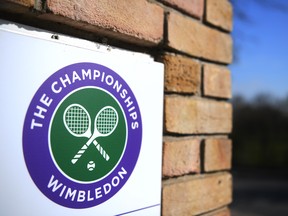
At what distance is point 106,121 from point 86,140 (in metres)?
0.07

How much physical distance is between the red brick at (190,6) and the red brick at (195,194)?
55 centimetres

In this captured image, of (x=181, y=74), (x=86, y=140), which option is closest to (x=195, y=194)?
(x=181, y=74)

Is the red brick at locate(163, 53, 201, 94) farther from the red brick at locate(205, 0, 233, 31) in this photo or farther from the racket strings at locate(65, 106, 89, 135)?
the racket strings at locate(65, 106, 89, 135)

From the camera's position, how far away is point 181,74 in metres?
1.23

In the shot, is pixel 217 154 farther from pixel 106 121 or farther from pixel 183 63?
pixel 106 121

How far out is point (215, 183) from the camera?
1385 mm

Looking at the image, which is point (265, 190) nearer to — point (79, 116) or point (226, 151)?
point (226, 151)

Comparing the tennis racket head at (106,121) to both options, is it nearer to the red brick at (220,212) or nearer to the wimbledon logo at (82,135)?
the wimbledon logo at (82,135)

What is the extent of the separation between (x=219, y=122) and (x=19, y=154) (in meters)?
0.85

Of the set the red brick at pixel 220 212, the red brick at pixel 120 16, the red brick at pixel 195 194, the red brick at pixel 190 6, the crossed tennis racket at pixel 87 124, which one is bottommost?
the red brick at pixel 220 212

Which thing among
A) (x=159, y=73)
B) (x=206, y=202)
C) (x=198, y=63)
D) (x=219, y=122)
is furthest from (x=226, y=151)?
(x=159, y=73)

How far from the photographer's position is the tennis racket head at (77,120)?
87 cm

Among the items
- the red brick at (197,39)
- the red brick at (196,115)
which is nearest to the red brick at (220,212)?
the red brick at (196,115)

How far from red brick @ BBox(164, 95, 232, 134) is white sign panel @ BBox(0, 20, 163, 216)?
0.08 meters
